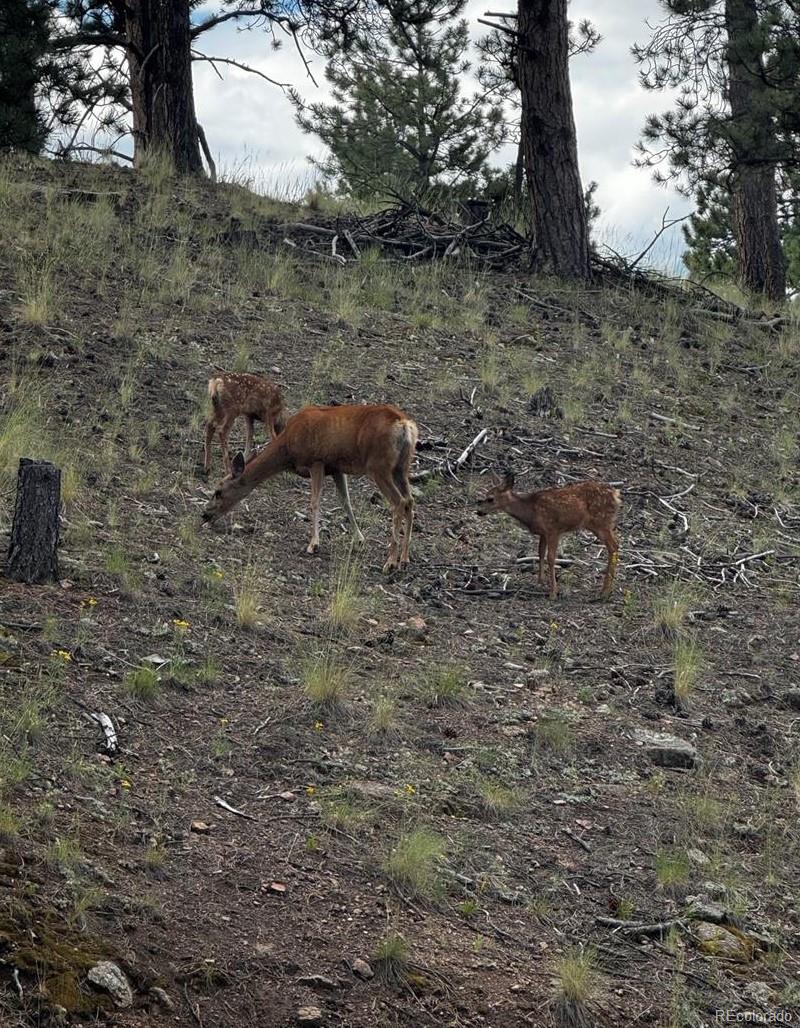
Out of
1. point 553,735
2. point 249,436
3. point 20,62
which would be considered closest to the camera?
point 553,735

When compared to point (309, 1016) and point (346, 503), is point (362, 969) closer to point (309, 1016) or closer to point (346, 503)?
point (309, 1016)

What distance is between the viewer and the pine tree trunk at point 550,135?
20.4m

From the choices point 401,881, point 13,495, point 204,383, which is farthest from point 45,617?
point 204,383

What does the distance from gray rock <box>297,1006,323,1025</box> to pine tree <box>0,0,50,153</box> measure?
549 inches

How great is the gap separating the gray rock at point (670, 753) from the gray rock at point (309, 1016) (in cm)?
363

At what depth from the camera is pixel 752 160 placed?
19.5 m

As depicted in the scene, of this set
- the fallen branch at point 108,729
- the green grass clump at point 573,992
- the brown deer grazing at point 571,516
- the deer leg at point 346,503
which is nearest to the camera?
the green grass clump at point 573,992

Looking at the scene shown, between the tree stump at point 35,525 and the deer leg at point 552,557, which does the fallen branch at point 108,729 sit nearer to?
the tree stump at point 35,525

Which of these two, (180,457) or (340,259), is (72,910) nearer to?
(180,457)

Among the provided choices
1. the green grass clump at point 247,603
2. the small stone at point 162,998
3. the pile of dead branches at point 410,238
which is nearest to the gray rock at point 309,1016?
the small stone at point 162,998

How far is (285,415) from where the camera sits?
13.6m

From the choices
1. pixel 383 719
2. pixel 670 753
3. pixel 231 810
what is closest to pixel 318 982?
pixel 231 810

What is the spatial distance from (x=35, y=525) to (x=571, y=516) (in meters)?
4.54

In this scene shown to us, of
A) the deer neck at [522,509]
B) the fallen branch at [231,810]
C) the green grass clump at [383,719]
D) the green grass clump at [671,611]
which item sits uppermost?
the deer neck at [522,509]
